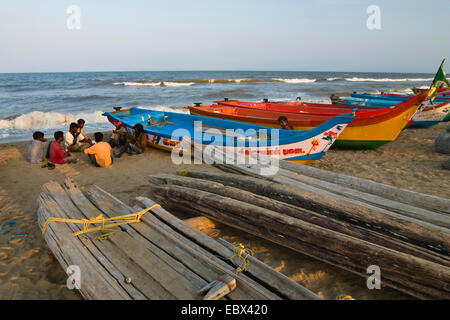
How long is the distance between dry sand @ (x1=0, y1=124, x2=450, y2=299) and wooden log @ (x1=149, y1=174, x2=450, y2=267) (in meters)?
0.52

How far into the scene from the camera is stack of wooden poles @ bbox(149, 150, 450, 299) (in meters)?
2.51

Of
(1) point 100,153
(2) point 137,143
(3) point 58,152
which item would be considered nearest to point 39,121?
(3) point 58,152

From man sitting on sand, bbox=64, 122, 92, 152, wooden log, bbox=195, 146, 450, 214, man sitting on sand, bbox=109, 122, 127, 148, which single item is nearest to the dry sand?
man sitting on sand, bbox=64, 122, 92, 152

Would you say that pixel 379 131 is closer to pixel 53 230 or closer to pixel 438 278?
pixel 438 278

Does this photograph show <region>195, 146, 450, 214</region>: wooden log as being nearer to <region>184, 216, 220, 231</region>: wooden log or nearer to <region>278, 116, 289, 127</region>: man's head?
<region>184, 216, 220, 231</region>: wooden log

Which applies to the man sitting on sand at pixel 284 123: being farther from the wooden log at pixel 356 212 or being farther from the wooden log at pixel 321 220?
the wooden log at pixel 321 220

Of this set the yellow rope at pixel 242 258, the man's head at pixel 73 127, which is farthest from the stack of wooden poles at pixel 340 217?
the man's head at pixel 73 127

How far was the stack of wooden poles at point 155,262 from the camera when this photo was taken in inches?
93.0

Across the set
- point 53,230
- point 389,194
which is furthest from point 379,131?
point 53,230

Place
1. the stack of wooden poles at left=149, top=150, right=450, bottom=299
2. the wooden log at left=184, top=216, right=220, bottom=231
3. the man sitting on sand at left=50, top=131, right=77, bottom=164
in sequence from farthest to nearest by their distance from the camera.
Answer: the man sitting on sand at left=50, top=131, right=77, bottom=164
the wooden log at left=184, top=216, right=220, bottom=231
the stack of wooden poles at left=149, top=150, right=450, bottom=299

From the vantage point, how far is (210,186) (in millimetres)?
4148

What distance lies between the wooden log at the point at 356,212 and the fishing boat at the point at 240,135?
197cm

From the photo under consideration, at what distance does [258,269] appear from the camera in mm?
2561

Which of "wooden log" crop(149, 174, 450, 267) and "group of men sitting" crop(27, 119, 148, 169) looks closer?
"wooden log" crop(149, 174, 450, 267)
